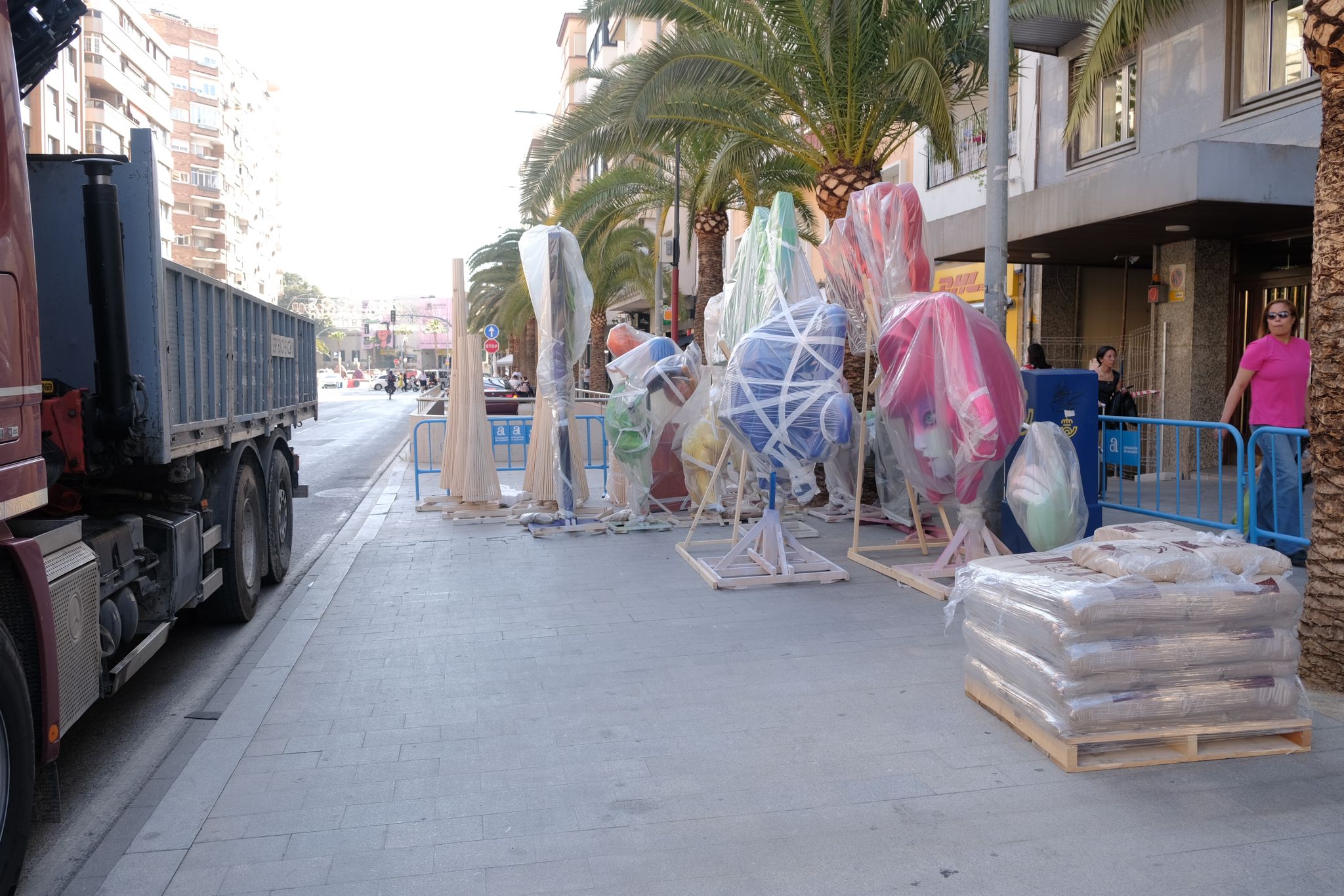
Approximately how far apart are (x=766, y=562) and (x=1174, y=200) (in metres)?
5.96

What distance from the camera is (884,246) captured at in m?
7.64

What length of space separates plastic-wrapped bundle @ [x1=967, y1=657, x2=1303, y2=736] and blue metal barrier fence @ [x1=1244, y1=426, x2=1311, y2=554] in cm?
328

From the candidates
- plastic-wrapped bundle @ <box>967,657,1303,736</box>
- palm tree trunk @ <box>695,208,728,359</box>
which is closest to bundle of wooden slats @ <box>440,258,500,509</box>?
palm tree trunk @ <box>695,208,728,359</box>

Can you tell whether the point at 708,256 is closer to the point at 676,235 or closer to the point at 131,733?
the point at 676,235

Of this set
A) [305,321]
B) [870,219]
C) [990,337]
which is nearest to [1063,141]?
[870,219]

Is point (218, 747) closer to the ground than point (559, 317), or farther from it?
closer to the ground

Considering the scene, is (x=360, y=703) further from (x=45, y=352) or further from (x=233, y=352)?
(x=233, y=352)

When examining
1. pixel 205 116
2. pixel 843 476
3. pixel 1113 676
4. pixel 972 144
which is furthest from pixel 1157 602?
pixel 205 116

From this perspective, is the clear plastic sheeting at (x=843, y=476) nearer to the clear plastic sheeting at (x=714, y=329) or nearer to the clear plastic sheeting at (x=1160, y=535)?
the clear plastic sheeting at (x=714, y=329)

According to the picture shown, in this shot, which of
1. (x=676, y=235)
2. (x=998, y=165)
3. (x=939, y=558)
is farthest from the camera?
(x=676, y=235)

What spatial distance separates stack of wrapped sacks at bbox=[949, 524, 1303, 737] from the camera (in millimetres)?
3908

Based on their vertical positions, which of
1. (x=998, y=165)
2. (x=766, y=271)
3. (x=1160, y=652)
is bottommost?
(x=1160, y=652)

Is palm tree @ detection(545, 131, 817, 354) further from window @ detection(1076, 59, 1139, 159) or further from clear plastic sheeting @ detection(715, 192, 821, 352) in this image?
clear plastic sheeting @ detection(715, 192, 821, 352)

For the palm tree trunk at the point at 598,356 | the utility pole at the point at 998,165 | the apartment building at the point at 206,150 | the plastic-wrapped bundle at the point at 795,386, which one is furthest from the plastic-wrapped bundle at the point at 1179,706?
the apartment building at the point at 206,150
